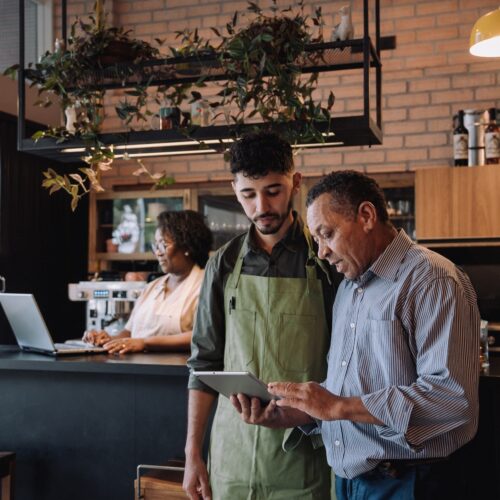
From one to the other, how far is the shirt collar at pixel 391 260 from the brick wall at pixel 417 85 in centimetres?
404

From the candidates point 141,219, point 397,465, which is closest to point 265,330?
point 397,465

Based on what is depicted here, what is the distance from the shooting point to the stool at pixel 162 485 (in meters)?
2.74

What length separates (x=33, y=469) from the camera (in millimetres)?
3414

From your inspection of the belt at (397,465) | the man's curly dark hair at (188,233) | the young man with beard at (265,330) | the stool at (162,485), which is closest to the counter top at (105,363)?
the stool at (162,485)

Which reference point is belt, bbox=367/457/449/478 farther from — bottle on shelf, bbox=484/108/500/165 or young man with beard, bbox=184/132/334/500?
bottle on shelf, bbox=484/108/500/165

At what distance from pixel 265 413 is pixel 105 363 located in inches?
50.2

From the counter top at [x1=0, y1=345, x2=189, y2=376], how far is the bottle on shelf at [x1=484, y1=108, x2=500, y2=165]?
9.61 feet

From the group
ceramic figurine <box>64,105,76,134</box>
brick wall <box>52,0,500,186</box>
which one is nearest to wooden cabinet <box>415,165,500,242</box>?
brick wall <box>52,0,500,186</box>

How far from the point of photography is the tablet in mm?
1819

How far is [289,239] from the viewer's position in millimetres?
2244

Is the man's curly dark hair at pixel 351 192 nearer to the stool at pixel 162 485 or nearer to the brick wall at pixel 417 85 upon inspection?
the stool at pixel 162 485

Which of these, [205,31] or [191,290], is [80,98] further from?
[205,31]

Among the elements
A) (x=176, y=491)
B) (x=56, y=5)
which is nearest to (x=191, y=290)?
(x=176, y=491)

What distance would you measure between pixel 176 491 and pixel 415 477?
125 cm
